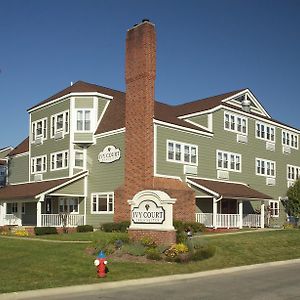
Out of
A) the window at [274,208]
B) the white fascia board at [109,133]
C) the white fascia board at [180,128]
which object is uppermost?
the white fascia board at [180,128]

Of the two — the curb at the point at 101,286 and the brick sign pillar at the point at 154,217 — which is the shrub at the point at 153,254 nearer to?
the brick sign pillar at the point at 154,217

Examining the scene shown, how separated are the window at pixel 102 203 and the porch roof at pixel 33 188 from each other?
2014 mm

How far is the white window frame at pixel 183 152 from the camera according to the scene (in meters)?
33.4

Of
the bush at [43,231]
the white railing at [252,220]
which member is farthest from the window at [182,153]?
the bush at [43,231]

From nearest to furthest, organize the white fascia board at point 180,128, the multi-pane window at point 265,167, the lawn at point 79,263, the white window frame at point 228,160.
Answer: the lawn at point 79,263, the white fascia board at point 180,128, the white window frame at point 228,160, the multi-pane window at point 265,167

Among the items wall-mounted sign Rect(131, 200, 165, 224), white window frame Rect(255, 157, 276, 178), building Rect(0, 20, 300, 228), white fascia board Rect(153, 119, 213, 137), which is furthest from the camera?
white window frame Rect(255, 157, 276, 178)

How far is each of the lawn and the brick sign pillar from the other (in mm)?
1942

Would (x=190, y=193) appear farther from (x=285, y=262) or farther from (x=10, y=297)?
(x=10, y=297)

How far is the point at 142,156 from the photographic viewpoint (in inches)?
1218

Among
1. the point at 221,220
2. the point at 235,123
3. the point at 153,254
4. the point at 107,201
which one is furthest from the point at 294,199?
the point at 153,254

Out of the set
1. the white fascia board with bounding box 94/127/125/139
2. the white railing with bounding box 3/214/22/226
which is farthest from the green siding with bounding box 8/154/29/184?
the white fascia board with bounding box 94/127/125/139

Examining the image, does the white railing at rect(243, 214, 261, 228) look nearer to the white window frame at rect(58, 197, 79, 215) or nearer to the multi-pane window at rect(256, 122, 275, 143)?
the multi-pane window at rect(256, 122, 275, 143)

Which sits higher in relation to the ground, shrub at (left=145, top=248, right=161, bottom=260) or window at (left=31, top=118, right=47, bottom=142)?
window at (left=31, top=118, right=47, bottom=142)

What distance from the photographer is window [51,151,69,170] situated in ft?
121
